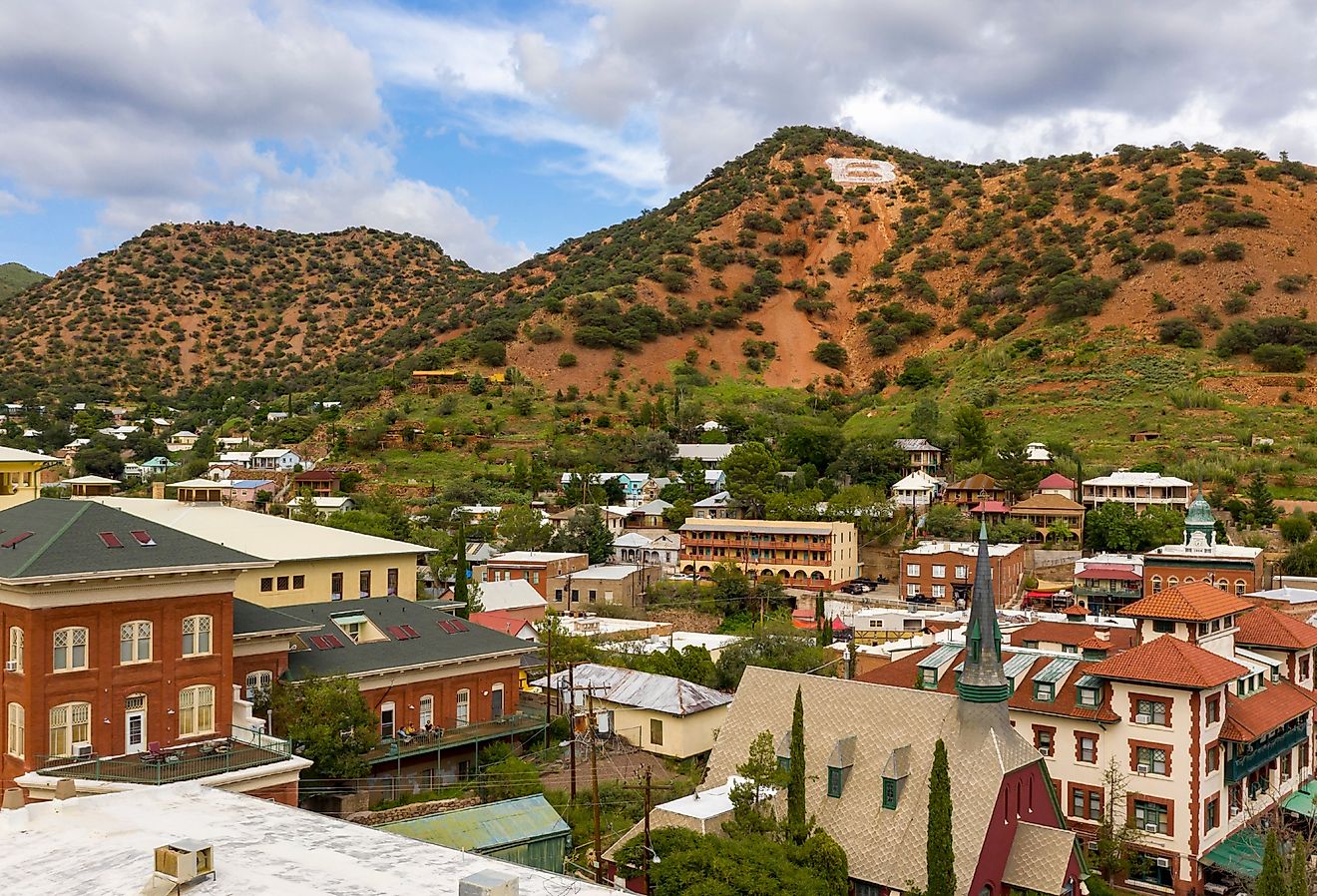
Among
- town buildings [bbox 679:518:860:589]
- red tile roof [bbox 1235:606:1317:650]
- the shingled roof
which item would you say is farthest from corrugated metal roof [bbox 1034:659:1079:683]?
town buildings [bbox 679:518:860:589]

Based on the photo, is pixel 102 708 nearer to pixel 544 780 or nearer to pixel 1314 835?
pixel 544 780

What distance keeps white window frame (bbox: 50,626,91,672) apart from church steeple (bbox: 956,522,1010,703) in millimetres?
22617

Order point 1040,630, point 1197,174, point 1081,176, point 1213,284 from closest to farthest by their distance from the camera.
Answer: point 1040,630, point 1213,284, point 1197,174, point 1081,176

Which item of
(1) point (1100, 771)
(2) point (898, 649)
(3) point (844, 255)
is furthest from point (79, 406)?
(1) point (1100, 771)

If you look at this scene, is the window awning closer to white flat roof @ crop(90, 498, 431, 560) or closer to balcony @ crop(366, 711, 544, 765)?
balcony @ crop(366, 711, 544, 765)

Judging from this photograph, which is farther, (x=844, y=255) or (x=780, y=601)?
→ (x=844, y=255)

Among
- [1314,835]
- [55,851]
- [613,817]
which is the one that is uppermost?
[55,851]

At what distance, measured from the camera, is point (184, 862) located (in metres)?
15.0

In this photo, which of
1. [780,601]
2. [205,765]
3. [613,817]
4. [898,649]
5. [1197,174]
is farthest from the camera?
[1197,174]

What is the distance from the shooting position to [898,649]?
51.2 metres

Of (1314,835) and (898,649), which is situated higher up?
(898,649)

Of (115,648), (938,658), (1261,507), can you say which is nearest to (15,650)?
(115,648)

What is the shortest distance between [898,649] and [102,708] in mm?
34026

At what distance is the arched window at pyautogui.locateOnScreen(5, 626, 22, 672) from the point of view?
28219 mm
